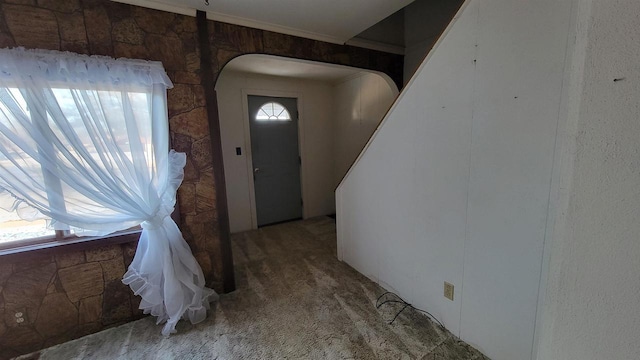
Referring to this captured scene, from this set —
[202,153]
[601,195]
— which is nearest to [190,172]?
[202,153]

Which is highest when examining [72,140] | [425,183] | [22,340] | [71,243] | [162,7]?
[162,7]

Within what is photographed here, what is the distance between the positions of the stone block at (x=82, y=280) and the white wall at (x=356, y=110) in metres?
2.97

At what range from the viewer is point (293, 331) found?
1788mm

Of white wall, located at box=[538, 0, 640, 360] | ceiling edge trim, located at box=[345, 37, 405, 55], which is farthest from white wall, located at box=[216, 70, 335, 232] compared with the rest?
white wall, located at box=[538, 0, 640, 360]

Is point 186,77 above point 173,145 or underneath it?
above

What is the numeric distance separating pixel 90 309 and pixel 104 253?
0.41 meters

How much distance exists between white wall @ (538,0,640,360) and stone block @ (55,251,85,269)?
248 centimetres

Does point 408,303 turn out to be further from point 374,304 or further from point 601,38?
point 601,38

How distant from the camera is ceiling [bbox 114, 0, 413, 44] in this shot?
71.7 inches

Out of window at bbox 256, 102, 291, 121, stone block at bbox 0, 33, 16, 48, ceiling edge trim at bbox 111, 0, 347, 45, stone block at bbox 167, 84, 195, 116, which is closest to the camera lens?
stone block at bbox 0, 33, 16, 48

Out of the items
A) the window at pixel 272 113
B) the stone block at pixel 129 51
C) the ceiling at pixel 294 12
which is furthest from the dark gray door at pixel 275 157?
the stone block at pixel 129 51

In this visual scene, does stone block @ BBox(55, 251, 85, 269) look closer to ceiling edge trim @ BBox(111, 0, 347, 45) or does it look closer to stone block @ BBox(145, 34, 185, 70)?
stone block @ BBox(145, 34, 185, 70)

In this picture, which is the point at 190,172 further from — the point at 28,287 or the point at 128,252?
the point at 28,287

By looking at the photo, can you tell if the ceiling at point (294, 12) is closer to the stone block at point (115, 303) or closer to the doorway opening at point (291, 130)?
Result: the doorway opening at point (291, 130)
